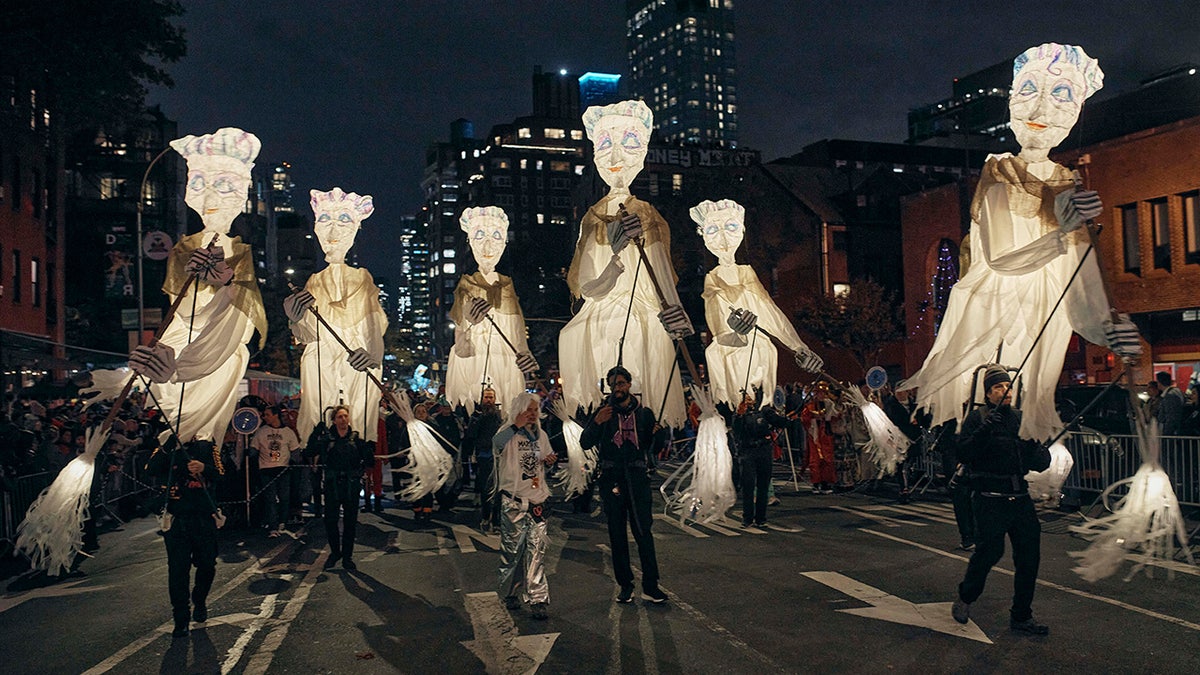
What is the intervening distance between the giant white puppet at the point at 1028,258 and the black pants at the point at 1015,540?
1.95 metres

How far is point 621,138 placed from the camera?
415 inches

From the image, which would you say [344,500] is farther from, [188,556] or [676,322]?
Answer: [676,322]

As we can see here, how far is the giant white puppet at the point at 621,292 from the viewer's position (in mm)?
10328

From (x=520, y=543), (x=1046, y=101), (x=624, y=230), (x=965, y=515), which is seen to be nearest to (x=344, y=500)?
(x=520, y=543)

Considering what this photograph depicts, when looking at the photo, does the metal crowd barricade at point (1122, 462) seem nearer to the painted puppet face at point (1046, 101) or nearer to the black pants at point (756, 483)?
the black pants at point (756, 483)

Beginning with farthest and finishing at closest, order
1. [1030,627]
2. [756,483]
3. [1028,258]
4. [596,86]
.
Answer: [596,86] < [756,483] < [1028,258] < [1030,627]

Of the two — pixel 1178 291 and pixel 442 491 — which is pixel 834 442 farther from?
pixel 1178 291

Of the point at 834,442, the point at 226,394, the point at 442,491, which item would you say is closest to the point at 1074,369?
the point at 834,442

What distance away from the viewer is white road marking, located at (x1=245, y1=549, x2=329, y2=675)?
671 cm

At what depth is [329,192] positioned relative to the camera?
14.2 metres

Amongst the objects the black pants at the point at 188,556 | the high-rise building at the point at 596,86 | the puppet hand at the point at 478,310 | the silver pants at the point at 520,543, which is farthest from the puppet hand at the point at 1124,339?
the high-rise building at the point at 596,86

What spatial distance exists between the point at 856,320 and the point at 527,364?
24.5 metres

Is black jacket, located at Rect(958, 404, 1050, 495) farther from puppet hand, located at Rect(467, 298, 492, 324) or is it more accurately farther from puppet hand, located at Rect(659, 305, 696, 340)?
puppet hand, located at Rect(467, 298, 492, 324)

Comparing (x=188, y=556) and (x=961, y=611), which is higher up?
(x=188, y=556)
